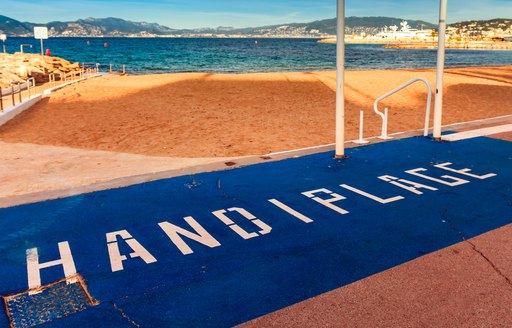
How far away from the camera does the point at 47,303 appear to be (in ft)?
11.5

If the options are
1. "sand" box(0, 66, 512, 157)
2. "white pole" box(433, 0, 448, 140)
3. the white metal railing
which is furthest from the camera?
the white metal railing

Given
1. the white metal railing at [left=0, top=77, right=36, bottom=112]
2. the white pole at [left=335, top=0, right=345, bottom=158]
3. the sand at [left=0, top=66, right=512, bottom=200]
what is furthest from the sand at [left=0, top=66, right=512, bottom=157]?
the white pole at [left=335, top=0, right=345, bottom=158]

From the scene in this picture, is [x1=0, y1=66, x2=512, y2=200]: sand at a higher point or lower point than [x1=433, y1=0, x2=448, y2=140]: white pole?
lower

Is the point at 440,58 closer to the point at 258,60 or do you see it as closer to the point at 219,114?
the point at 219,114

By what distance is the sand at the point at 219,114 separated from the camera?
35.8 feet

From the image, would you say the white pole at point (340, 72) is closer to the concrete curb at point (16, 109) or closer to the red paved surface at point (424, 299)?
the red paved surface at point (424, 299)

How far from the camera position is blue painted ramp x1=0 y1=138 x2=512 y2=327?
3.57 m

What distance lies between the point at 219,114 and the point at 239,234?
10728 millimetres

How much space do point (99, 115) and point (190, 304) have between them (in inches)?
516

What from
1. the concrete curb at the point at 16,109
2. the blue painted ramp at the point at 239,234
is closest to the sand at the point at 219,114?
the concrete curb at the point at 16,109

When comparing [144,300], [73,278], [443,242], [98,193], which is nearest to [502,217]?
[443,242]

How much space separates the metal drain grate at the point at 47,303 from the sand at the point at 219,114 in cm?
594

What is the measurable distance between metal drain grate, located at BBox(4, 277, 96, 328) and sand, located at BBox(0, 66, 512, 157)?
5.94 meters

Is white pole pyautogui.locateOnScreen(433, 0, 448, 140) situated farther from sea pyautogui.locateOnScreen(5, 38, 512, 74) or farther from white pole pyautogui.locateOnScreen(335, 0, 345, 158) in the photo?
sea pyautogui.locateOnScreen(5, 38, 512, 74)
